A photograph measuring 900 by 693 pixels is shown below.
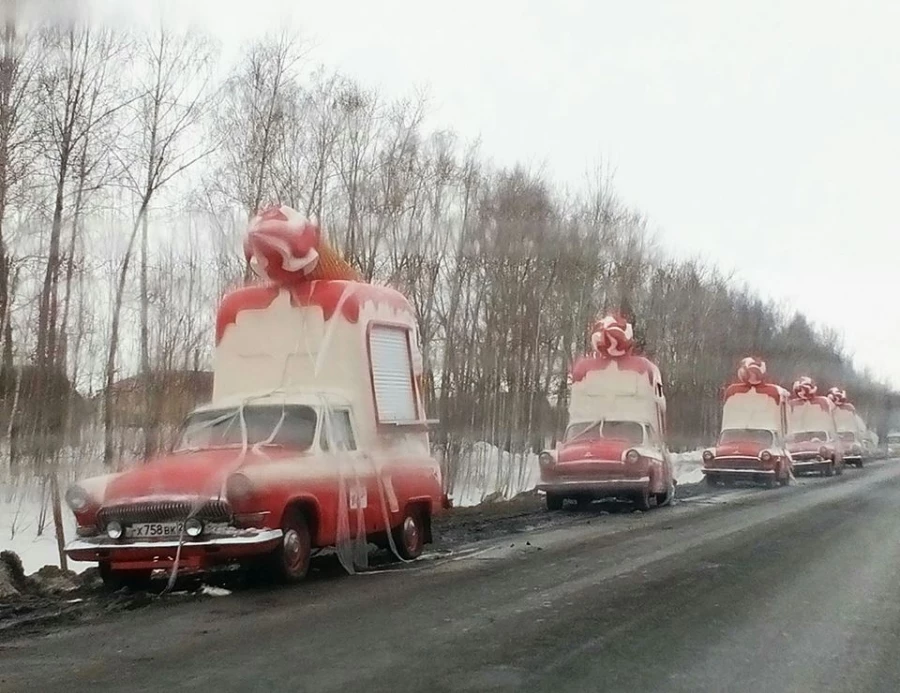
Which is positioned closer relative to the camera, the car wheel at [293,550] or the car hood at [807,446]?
the car wheel at [293,550]

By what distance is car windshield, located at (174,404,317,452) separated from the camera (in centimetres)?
1185

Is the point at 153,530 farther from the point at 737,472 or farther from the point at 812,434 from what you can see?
the point at 812,434

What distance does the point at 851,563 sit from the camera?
43.7 ft

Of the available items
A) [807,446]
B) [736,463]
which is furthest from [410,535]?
[807,446]

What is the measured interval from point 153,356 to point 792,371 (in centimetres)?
5972

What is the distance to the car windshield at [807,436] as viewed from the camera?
141 ft

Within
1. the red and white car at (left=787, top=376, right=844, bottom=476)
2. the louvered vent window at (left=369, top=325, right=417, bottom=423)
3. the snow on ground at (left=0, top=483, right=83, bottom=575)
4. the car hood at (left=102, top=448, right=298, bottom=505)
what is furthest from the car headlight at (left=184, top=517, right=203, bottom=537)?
the red and white car at (left=787, top=376, right=844, bottom=476)

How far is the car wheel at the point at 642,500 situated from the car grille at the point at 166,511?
41.9 feet

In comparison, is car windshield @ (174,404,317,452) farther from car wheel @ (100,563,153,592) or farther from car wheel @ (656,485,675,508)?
car wheel @ (656,485,675,508)

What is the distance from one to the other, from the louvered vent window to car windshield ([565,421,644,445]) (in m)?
9.52

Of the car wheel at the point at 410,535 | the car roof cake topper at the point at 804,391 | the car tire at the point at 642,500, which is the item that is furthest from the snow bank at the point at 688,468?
the car wheel at the point at 410,535

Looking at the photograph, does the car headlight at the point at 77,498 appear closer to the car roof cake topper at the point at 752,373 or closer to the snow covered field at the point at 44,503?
the snow covered field at the point at 44,503

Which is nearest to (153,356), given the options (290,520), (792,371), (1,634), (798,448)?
(290,520)

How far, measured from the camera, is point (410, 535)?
534 inches
